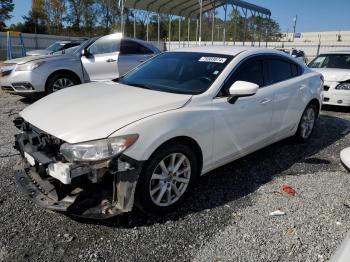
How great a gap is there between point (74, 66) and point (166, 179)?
5.78 meters

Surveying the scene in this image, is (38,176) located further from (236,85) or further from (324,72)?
(324,72)

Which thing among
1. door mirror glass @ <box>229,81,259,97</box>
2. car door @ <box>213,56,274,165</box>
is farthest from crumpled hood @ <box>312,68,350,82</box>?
door mirror glass @ <box>229,81,259,97</box>

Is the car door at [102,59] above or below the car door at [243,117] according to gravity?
above

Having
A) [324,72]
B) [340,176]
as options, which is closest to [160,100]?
[340,176]

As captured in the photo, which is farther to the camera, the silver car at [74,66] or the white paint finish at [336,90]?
the white paint finish at [336,90]

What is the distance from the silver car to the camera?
754 cm

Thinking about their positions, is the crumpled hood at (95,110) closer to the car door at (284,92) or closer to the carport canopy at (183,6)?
the car door at (284,92)

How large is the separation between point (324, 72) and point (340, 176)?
4.91 meters

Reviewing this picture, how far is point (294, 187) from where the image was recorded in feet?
12.8

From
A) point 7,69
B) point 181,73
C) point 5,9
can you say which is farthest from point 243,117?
point 5,9

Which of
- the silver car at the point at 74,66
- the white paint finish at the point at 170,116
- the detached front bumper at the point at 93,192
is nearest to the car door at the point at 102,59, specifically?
the silver car at the point at 74,66

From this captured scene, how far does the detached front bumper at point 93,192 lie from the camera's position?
269 centimetres

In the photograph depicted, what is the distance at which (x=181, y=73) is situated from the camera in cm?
393

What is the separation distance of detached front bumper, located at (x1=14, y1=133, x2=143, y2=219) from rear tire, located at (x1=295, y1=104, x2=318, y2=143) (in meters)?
3.48
